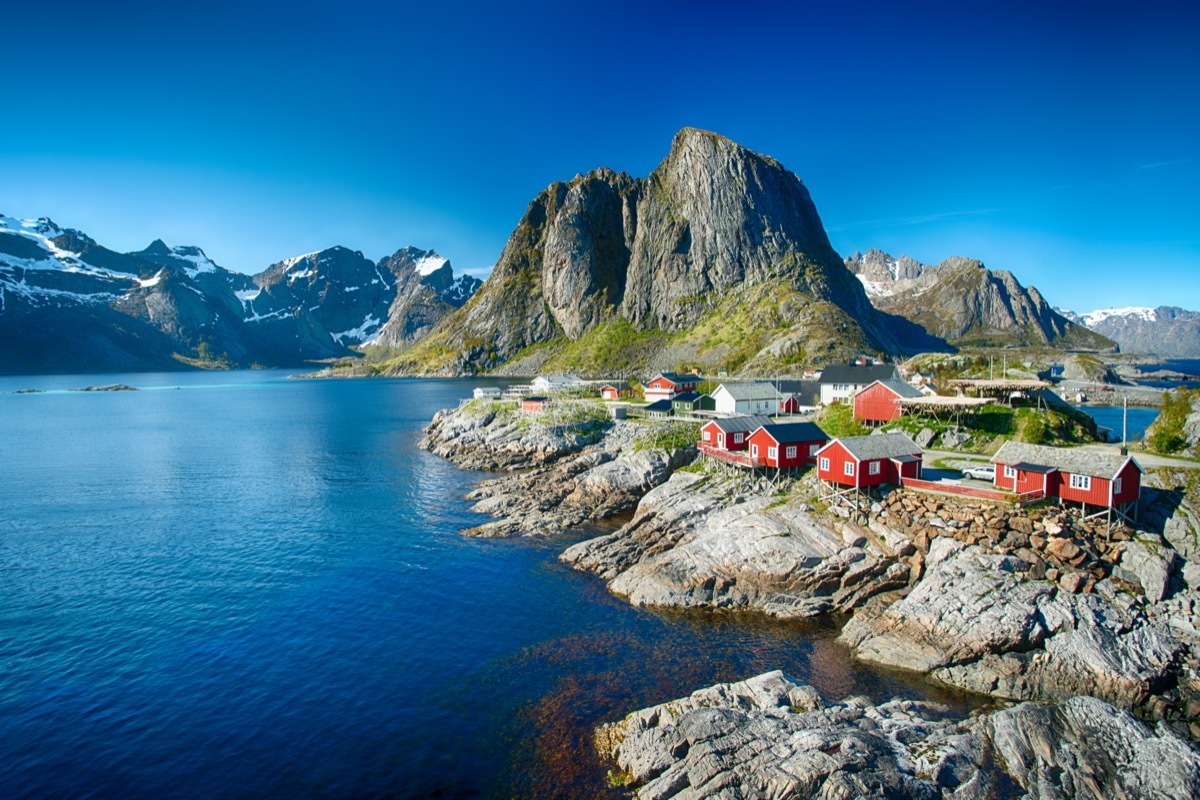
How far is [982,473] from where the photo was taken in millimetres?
43125

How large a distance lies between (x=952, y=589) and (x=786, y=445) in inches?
675

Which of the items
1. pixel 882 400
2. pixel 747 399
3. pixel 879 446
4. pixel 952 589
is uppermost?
pixel 882 400

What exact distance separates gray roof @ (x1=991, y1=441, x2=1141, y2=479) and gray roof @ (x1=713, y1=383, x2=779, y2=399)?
37.6 metres

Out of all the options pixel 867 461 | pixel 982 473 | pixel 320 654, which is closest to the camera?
pixel 320 654

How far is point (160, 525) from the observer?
52156mm

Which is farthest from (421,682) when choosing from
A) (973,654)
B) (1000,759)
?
(973,654)

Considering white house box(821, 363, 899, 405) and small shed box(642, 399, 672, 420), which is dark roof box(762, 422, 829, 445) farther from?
white house box(821, 363, 899, 405)

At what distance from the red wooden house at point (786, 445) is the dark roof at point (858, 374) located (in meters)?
36.3

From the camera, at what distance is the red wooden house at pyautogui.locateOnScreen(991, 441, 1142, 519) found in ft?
111

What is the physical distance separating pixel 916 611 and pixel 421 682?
23243 mm

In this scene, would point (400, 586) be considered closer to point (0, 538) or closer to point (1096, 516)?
point (0, 538)

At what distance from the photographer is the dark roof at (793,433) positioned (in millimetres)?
47000

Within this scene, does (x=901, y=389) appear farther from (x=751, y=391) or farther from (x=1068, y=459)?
(x=1068, y=459)

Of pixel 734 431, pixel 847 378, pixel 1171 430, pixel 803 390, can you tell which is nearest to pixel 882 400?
pixel 734 431
